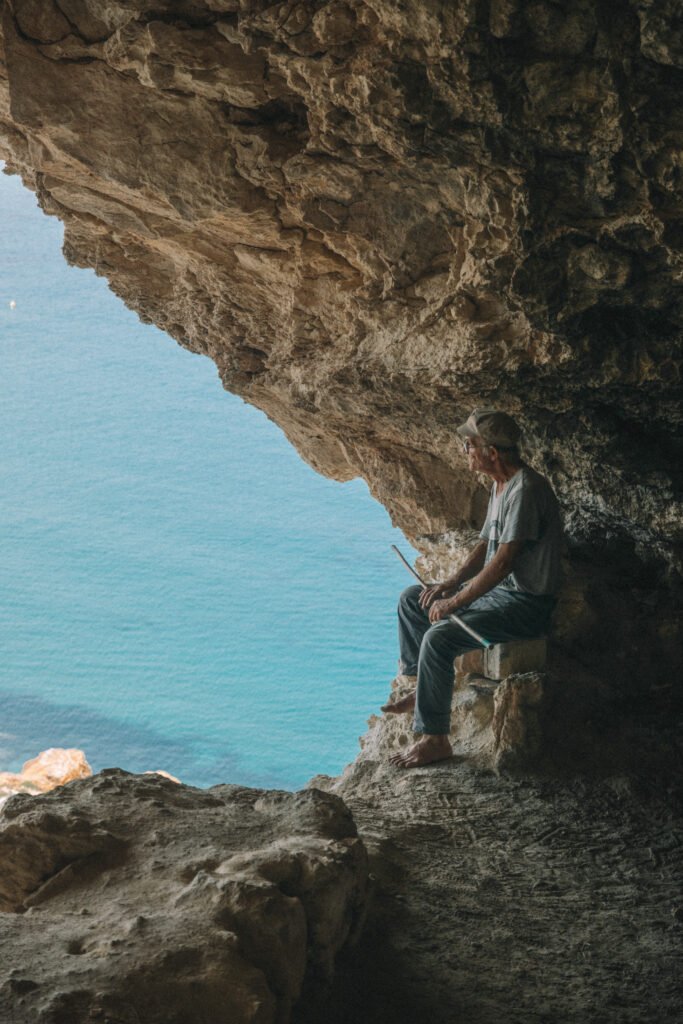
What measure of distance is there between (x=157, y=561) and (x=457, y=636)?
13937 mm

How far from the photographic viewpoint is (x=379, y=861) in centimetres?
311

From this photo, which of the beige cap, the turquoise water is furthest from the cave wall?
the turquoise water

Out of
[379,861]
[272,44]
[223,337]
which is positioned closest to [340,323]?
[223,337]

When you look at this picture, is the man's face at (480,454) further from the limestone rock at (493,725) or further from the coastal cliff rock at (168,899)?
the coastal cliff rock at (168,899)

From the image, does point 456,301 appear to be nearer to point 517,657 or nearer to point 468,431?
point 468,431

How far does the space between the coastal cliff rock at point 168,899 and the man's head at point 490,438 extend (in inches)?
59.7

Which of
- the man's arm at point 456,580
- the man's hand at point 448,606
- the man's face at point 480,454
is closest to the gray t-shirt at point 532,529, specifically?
the man's face at point 480,454

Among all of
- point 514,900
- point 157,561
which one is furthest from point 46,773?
point 514,900

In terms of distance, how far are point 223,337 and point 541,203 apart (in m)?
2.40

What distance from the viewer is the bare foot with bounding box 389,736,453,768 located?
12.7 feet

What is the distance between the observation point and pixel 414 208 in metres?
3.74

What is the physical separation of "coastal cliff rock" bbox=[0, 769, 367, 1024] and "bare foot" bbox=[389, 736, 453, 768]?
781 mm

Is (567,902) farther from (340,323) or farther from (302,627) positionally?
(302,627)

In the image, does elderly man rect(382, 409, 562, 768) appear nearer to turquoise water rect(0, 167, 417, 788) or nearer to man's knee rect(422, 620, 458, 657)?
man's knee rect(422, 620, 458, 657)
